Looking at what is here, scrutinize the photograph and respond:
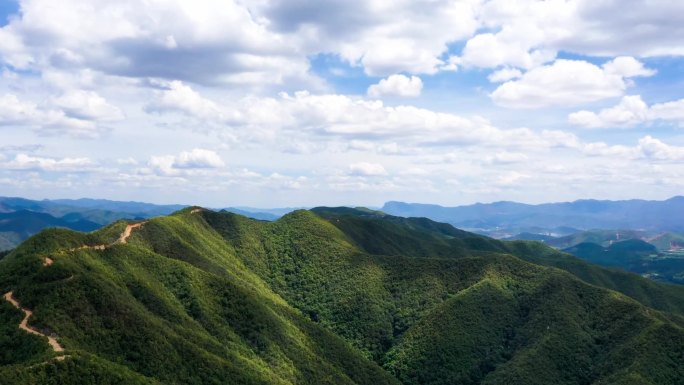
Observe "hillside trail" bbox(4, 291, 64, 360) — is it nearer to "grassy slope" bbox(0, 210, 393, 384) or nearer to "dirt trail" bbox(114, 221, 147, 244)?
"grassy slope" bbox(0, 210, 393, 384)

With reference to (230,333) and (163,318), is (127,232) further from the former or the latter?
(230,333)

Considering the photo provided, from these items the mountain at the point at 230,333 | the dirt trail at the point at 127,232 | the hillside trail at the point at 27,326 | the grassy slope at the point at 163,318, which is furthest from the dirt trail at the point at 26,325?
the dirt trail at the point at 127,232

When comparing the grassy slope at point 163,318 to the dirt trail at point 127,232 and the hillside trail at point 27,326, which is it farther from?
the dirt trail at point 127,232

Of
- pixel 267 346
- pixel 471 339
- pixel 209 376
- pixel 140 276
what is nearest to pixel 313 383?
pixel 267 346

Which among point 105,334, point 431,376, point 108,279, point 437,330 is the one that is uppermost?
point 108,279

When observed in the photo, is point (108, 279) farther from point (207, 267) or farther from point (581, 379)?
point (581, 379)

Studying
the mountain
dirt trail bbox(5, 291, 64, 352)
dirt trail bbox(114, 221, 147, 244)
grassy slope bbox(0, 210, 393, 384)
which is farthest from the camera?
dirt trail bbox(114, 221, 147, 244)

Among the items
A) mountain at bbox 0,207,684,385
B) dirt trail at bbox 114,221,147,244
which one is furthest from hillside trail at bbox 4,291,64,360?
dirt trail at bbox 114,221,147,244

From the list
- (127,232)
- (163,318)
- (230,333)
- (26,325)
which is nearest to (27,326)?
(26,325)
